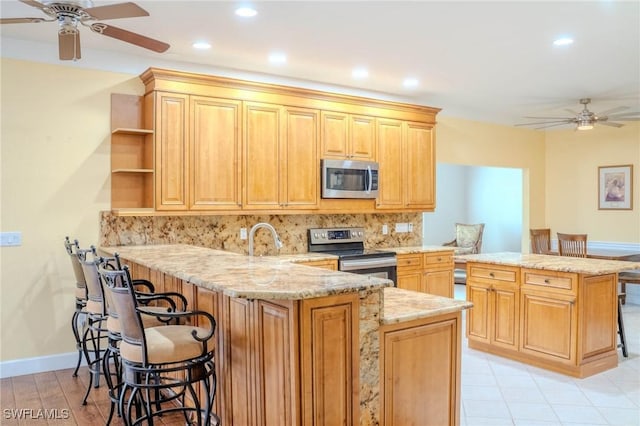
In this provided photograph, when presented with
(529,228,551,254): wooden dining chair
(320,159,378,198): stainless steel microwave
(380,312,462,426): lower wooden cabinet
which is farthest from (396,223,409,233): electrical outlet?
(380,312,462,426): lower wooden cabinet

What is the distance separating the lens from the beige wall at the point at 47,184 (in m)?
3.94

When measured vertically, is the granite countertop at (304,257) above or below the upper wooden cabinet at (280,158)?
below

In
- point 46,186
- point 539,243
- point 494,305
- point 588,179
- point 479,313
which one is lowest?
point 479,313

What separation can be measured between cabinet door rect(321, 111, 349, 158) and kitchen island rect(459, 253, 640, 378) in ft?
5.68

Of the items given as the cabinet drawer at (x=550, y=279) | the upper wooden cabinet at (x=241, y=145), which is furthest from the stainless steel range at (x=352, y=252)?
the cabinet drawer at (x=550, y=279)

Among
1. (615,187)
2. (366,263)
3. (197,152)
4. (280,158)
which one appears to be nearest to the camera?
(197,152)

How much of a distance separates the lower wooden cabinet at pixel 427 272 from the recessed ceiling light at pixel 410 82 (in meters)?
1.88

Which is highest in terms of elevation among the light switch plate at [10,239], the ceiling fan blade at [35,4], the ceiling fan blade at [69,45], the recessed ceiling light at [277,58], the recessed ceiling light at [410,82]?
the recessed ceiling light at [410,82]

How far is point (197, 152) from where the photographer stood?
14.3 ft

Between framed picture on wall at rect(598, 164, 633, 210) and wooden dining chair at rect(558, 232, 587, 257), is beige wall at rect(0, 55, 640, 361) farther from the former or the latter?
framed picture on wall at rect(598, 164, 633, 210)

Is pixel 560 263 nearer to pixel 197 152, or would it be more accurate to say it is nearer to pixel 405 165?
pixel 405 165

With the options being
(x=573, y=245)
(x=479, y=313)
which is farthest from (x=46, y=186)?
(x=573, y=245)

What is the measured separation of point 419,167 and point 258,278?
4.01m

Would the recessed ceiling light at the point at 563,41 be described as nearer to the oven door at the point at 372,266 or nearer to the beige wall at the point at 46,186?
the oven door at the point at 372,266
